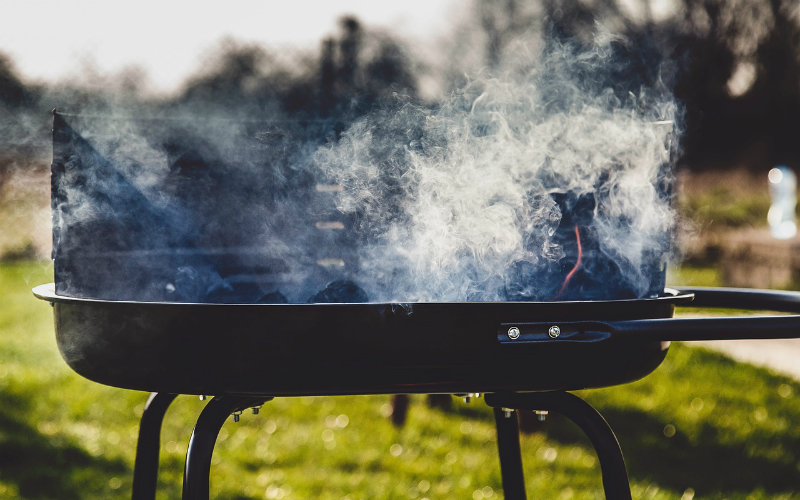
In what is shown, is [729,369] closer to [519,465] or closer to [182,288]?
[519,465]

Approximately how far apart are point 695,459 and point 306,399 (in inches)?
72.5

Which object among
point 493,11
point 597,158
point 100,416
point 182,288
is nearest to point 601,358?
point 597,158

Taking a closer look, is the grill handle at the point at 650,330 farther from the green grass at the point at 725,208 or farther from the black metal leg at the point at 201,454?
the green grass at the point at 725,208

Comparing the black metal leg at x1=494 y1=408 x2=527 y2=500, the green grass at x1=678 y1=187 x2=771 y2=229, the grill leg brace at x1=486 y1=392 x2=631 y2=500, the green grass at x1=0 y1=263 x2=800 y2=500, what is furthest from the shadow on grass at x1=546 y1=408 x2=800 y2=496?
the green grass at x1=678 y1=187 x2=771 y2=229

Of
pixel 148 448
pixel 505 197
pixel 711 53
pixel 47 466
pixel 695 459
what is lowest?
pixel 695 459

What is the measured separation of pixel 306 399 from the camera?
3506mm

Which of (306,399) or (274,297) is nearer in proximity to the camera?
(274,297)

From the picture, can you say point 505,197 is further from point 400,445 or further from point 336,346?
point 400,445

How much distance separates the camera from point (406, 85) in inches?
154

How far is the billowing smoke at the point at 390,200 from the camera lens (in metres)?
1.27

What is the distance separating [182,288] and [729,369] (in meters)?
3.39

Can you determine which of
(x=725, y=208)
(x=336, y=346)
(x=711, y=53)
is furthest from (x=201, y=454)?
(x=725, y=208)

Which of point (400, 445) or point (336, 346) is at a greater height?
point (336, 346)

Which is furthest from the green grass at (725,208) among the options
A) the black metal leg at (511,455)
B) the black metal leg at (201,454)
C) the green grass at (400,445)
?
the black metal leg at (201,454)
